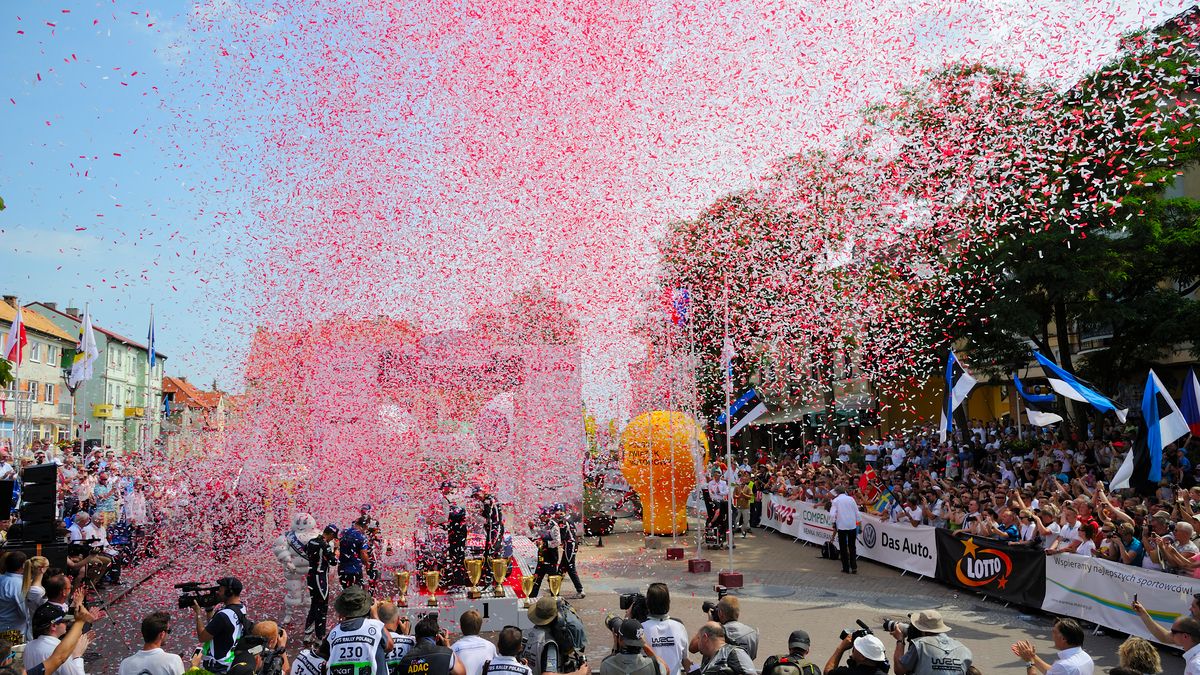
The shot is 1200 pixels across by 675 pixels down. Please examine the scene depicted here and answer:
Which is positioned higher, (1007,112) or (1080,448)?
(1007,112)

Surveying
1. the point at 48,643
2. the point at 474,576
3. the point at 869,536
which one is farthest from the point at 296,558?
the point at 869,536

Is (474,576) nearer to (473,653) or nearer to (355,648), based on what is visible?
(473,653)

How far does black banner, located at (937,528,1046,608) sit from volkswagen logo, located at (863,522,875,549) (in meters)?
2.53

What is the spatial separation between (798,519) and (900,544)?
199 inches

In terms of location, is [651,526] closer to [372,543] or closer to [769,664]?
[372,543]

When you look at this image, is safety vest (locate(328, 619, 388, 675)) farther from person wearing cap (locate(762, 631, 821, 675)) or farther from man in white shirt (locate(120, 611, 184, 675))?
person wearing cap (locate(762, 631, 821, 675))

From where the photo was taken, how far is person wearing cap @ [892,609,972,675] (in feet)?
17.7

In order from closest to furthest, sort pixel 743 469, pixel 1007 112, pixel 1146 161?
pixel 1007 112 → pixel 1146 161 → pixel 743 469

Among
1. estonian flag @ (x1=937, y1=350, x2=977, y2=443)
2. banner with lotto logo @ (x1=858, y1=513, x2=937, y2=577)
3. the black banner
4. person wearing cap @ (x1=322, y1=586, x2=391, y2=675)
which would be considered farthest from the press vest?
estonian flag @ (x1=937, y1=350, x2=977, y2=443)

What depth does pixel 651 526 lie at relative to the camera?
20734 millimetres

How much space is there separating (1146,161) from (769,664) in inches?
653

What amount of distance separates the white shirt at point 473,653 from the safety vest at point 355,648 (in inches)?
22.2

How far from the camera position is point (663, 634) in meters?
5.87

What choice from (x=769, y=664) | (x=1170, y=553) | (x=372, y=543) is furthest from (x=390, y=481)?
(x=1170, y=553)
